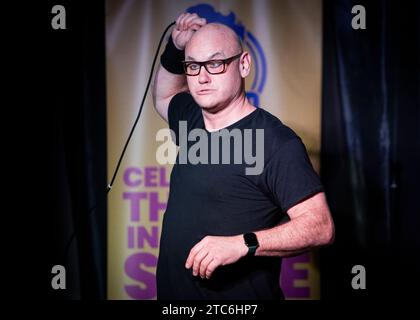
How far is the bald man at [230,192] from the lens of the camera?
1238 millimetres

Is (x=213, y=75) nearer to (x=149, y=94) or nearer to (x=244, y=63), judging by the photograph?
(x=244, y=63)

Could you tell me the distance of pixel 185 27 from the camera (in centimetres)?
157

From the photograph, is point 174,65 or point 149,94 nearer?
point 174,65

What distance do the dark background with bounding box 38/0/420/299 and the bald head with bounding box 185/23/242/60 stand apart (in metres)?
0.81

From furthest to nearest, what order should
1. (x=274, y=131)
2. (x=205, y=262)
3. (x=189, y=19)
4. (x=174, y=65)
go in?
(x=174, y=65)
(x=189, y=19)
(x=274, y=131)
(x=205, y=262)

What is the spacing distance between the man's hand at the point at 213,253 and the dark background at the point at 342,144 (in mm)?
1016

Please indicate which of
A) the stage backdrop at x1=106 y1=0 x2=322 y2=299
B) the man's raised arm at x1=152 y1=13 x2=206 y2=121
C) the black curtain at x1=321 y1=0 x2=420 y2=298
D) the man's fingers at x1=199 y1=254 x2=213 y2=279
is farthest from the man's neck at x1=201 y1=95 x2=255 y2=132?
the black curtain at x1=321 y1=0 x2=420 y2=298

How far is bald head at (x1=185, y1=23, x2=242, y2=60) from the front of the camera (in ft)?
4.57

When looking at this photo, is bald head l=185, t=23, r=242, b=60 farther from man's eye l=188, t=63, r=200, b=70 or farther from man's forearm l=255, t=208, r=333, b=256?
man's forearm l=255, t=208, r=333, b=256

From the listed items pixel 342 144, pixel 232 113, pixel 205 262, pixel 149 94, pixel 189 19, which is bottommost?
pixel 205 262
